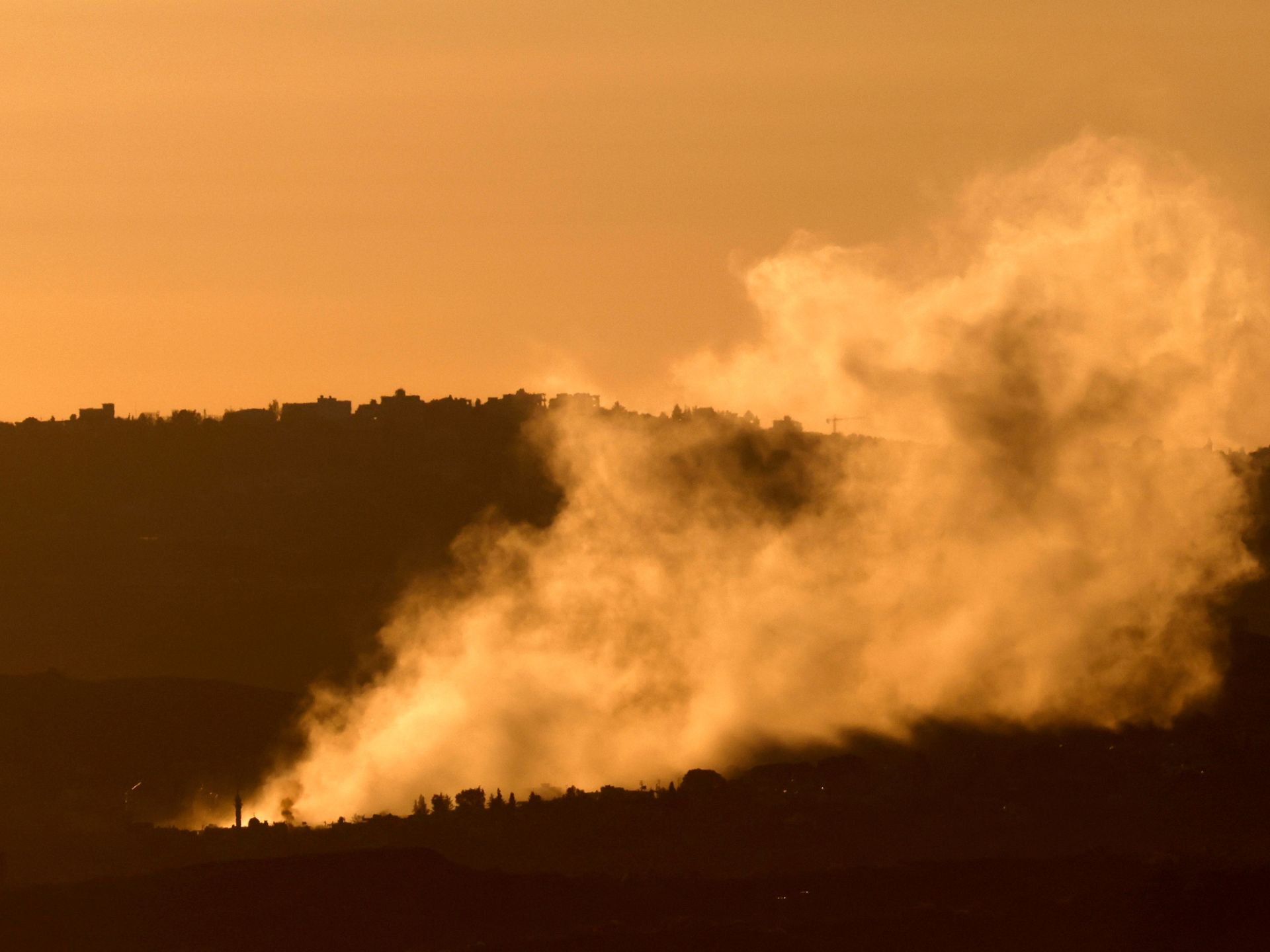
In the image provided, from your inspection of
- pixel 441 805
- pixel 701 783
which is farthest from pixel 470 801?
pixel 701 783

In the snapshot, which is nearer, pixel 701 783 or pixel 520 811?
pixel 520 811

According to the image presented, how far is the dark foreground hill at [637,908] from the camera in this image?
57.0 meters

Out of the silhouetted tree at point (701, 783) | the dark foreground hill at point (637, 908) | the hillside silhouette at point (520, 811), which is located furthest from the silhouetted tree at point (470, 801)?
the dark foreground hill at point (637, 908)

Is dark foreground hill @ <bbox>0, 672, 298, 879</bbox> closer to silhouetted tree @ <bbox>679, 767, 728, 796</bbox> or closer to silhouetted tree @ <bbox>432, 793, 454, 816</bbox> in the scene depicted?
silhouetted tree @ <bbox>432, 793, 454, 816</bbox>

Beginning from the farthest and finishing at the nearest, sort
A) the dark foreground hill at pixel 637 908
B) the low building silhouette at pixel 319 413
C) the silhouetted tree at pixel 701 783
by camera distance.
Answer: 1. the low building silhouette at pixel 319 413
2. the silhouetted tree at pixel 701 783
3. the dark foreground hill at pixel 637 908

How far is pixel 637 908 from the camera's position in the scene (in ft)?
202

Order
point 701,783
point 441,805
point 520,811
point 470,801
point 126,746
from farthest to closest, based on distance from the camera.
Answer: point 126,746, point 441,805, point 470,801, point 701,783, point 520,811

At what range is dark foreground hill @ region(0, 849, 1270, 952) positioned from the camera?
57000 mm

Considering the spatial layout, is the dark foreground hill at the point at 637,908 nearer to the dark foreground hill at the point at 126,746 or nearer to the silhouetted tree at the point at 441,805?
the silhouetted tree at the point at 441,805

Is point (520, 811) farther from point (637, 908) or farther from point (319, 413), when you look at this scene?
point (319, 413)

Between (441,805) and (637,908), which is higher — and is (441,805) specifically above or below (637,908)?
above

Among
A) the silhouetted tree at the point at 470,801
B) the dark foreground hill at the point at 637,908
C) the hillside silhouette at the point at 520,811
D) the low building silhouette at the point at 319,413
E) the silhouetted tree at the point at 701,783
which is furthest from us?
the low building silhouette at the point at 319,413

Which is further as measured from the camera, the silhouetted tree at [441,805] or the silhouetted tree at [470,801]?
the silhouetted tree at [441,805]

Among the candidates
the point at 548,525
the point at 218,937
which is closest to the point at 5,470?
the point at 548,525
